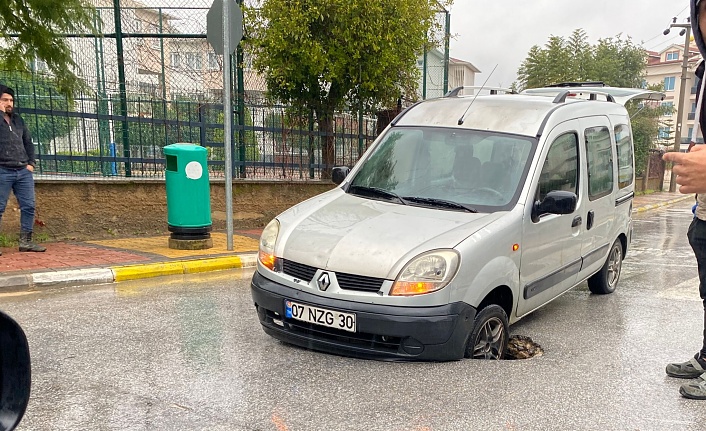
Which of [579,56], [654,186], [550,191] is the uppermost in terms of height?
[579,56]

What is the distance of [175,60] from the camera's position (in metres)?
9.73

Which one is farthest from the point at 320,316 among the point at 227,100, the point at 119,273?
the point at 227,100

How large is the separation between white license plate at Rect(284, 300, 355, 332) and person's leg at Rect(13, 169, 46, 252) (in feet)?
16.4

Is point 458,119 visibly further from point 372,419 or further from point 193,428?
point 193,428

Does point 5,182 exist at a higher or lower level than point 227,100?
lower

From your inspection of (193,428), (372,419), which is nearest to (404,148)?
(372,419)

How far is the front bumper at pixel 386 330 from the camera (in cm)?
379

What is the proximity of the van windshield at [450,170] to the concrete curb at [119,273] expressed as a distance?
307 centimetres

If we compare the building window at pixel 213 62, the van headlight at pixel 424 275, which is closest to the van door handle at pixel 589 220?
the van headlight at pixel 424 275

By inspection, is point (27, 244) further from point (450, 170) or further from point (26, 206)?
point (450, 170)

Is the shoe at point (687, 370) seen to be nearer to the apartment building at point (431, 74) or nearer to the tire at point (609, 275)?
the tire at point (609, 275)

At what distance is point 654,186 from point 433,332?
2777cm

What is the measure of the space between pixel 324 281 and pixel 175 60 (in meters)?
7.09

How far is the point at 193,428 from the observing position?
3.27 metres
